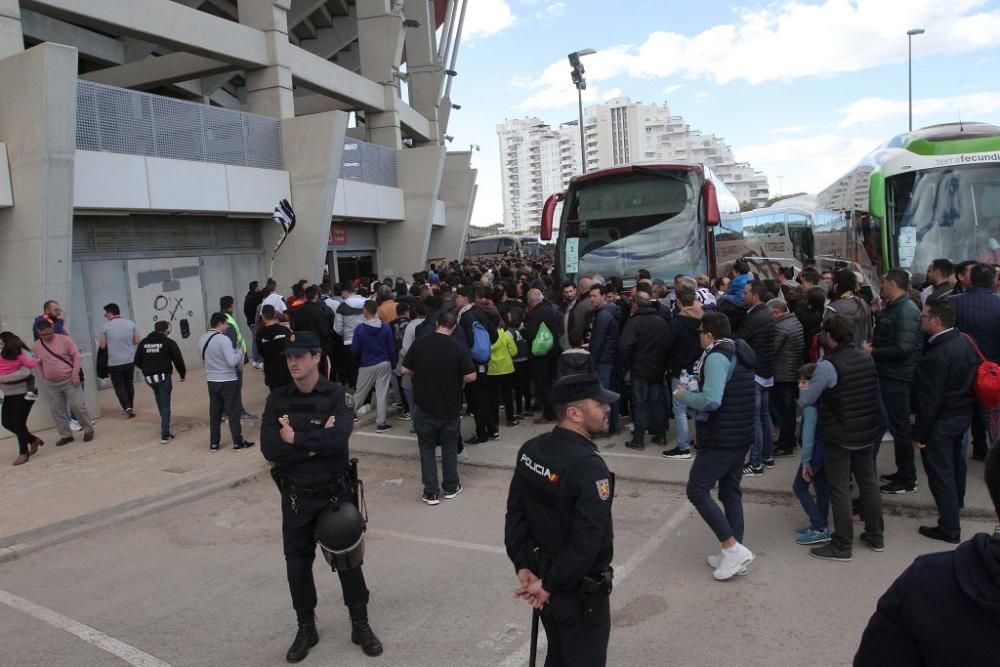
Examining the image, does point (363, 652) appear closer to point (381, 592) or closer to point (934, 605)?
point (381, 592)

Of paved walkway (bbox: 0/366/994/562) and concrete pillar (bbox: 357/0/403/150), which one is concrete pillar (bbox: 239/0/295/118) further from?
paved walkway (bbox: 0/366/994/562)

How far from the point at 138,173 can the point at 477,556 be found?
36.4ft

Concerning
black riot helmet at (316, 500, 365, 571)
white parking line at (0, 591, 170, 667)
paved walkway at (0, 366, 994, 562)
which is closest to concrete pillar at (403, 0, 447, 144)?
paved walkway at (0, 366, 994, 562)

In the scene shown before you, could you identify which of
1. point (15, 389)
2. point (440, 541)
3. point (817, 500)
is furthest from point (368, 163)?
point (817, 500)

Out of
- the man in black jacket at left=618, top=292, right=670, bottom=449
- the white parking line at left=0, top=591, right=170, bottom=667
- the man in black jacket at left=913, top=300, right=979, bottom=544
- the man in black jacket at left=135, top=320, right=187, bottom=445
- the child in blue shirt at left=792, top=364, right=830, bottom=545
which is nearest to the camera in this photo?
the white parking line at left=0, top=591, right=170, bottom=667

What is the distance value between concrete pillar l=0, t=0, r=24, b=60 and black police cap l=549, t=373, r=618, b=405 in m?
11.7

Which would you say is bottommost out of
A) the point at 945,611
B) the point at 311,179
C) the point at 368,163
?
the point at 945,611

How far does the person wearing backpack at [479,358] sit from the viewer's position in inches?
335

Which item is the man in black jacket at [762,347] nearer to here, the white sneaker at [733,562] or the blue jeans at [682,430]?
the blue jeans at [682,430]

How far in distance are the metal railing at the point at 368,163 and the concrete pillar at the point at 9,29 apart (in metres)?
9.29

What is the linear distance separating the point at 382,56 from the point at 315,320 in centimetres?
1598

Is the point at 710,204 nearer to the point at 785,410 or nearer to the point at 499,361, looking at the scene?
the point at 499,361

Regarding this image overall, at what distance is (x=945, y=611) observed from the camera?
5.04ft

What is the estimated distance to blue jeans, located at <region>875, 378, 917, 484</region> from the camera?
238 inches
